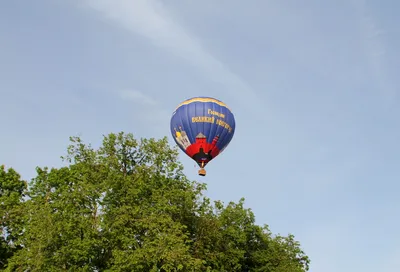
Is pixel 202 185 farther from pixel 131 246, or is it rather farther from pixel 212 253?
pixel 131 246

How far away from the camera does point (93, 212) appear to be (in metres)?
31.3

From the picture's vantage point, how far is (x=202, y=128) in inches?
1521

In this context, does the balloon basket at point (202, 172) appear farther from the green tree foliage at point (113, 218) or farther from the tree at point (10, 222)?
the tree at point (10, 222)

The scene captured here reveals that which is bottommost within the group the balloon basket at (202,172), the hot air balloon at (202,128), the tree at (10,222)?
the tree at (10,222)

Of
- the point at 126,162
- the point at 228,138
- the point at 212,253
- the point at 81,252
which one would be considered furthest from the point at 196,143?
the point at 81,252

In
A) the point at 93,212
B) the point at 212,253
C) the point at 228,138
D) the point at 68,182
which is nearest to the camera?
the point at 93,212

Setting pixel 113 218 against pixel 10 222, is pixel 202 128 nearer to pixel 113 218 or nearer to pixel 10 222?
pixel 113 218

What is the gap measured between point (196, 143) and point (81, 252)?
14410 millimetres

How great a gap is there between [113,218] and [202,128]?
11618 mm

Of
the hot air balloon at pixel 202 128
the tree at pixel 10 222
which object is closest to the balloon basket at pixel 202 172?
the hot air balloon at pixel 202 128

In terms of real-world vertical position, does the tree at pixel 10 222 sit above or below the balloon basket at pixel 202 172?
below

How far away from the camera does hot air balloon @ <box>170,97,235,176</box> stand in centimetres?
3875

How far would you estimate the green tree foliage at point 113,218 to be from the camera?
2850 centimetres

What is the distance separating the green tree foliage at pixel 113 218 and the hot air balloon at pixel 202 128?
447 cm
